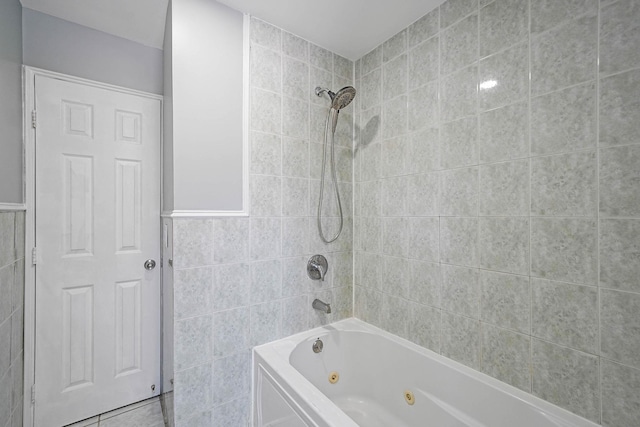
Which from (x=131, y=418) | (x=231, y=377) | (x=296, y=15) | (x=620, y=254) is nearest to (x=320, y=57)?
(x=296, y=15)

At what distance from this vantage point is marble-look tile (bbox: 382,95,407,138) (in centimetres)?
154

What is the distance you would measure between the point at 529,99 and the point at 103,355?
106 inches

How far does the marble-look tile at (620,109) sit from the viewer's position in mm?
819

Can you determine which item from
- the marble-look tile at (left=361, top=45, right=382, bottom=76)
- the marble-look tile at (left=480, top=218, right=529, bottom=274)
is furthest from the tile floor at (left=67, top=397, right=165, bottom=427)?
the marble-look tile at (left=361, top=45, right=382, bottom=76)

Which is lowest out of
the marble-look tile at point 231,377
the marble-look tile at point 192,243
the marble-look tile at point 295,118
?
the marble-look tile at point 231,377

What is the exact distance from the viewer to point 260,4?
1377 millimetres

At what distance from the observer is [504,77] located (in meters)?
1.12

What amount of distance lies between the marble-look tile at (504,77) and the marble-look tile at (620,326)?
81 centimetres

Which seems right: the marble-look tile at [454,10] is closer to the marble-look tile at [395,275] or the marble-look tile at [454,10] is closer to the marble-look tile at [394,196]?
the marble-look tile at [394,196]

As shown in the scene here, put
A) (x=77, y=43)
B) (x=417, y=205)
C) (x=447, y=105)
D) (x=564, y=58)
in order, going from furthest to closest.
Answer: (x=77, y=43), (x=417, y=205), (x=447, y=105), (x=564, y=58)

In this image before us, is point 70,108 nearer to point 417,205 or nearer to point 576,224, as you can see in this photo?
point 417,205

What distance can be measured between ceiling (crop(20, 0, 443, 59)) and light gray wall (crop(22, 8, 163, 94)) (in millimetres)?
57

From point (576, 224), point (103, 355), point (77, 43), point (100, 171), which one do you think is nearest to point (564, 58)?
point (576, 224)

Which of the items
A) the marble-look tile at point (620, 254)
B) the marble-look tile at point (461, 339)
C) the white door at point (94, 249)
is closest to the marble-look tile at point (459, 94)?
the marble-look tile at point (620, 254)
